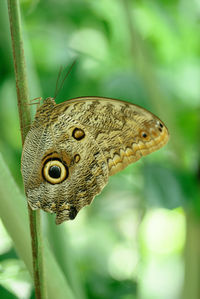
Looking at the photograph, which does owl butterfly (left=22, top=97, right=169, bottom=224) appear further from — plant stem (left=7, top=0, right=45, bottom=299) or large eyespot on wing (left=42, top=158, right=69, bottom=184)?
plant stem (left=7, top=0, right=45, bottom=299)

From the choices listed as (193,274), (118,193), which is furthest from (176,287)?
(193,274)

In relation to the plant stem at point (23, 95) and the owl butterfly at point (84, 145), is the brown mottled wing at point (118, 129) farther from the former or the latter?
the plant stem at point (23, 95)

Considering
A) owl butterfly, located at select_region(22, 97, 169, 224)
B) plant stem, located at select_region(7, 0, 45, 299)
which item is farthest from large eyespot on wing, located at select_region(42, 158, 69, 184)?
plant stem, located at select_region(7, 0, 45, 299)

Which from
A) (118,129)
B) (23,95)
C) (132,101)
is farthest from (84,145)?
(132,101)

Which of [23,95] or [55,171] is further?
[55,171]

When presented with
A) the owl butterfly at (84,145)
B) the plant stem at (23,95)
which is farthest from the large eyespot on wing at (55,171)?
the plant stem at (23,95)

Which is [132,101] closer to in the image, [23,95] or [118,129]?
[118,129]
